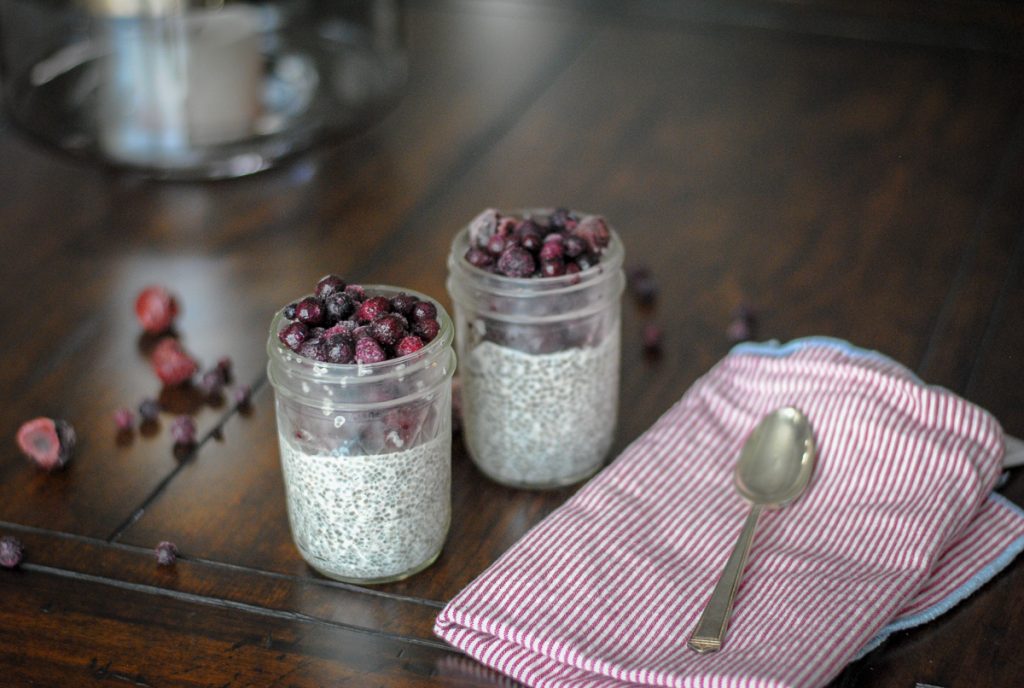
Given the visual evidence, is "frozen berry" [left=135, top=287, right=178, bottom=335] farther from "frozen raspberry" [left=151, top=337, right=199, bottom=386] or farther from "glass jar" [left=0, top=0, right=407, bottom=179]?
"glass jar" [left=0, top=0, right=407, bottom=179]

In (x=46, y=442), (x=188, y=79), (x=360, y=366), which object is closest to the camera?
(x=360, y=366)

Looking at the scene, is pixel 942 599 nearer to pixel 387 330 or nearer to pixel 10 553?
pixel 387 330

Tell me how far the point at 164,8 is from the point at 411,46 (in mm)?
398

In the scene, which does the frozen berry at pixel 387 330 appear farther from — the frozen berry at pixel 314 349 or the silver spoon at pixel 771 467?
the silver spoon at pixel 771 467

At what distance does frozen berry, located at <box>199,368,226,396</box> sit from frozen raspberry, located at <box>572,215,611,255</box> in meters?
0.42

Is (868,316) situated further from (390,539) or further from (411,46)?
(411,46)

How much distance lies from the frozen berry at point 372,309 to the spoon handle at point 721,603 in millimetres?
333

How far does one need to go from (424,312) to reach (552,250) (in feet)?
0.49

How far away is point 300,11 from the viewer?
2.28m

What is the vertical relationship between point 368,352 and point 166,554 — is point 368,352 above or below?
above

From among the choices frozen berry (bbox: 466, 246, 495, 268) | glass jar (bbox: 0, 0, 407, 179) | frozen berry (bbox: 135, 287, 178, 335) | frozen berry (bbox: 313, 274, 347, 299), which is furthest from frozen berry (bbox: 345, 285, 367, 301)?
glass jar (bbox: 0, 0, 407, 179)

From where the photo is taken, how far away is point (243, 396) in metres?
1.37

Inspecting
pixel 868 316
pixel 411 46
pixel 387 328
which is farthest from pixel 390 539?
pixel 411 46

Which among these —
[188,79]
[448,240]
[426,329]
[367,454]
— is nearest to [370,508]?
[367,454]
